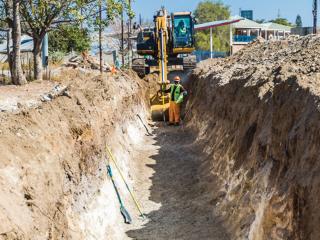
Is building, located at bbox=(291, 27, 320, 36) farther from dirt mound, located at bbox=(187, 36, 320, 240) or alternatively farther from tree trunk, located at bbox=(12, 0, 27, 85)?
dirt mound, located at bbox=(187, 36, 320, 240)

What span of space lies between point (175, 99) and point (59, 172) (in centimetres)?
1415

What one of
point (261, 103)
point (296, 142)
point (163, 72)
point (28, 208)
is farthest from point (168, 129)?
point (28, 208)

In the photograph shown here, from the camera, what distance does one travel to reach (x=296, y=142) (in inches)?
312

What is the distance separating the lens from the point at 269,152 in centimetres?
921

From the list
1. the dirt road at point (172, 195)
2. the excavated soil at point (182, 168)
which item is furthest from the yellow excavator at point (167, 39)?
the excavated soil at point (182, 168)

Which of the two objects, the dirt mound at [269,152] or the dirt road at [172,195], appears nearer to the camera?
the dirt mound at [269,152]

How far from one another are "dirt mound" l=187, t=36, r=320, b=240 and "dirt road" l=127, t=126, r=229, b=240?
14.4 inches

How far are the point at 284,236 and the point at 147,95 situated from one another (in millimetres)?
19769

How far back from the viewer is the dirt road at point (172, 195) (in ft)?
34.2

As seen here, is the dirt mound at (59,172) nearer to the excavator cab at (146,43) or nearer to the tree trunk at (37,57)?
the tree trunk at (37,57)

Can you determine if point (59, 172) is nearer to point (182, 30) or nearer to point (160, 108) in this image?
point (160, 108)

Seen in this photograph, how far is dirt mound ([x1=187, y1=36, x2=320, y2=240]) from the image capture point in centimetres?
700

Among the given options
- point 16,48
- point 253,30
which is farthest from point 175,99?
point 253,30

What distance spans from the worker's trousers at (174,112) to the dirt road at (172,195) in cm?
294
